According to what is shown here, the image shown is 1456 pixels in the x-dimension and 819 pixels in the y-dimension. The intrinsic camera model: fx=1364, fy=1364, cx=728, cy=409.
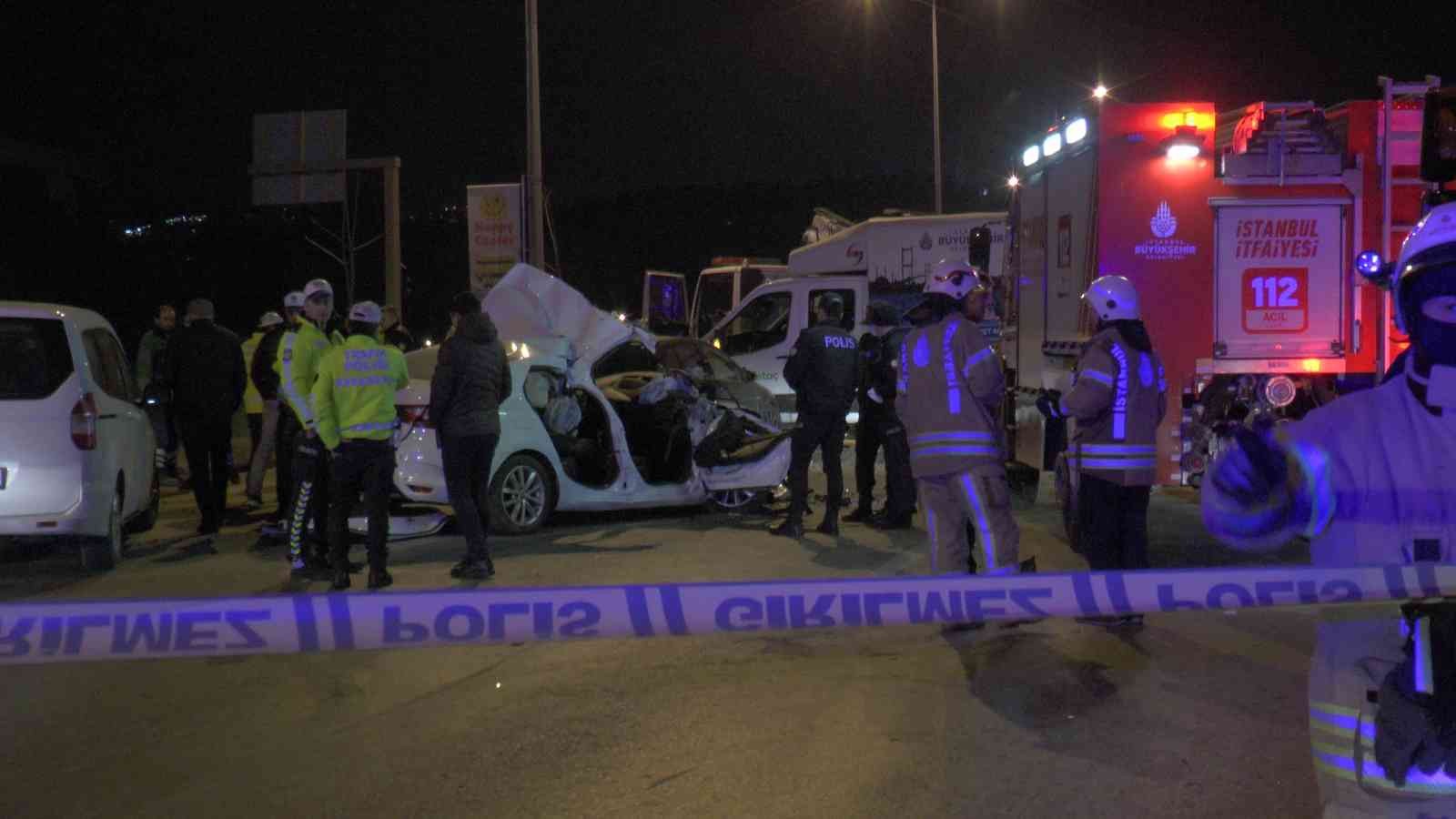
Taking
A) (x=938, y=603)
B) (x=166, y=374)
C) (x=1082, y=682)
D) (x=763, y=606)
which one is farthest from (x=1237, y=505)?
(x=166, y=374)

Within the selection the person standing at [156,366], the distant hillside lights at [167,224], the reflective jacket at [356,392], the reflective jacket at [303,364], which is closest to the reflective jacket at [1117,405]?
the reflective jacket at [356,392]

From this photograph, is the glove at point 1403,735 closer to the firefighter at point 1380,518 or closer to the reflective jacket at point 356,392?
the firefighter at point 1380,518

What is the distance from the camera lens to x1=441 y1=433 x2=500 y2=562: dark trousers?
805cm

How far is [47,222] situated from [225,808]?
38.6 meters

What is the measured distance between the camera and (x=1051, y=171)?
1077cm

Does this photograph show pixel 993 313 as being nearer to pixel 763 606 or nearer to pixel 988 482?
pixel 988 482

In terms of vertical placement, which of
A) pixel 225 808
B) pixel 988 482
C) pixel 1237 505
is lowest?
pixel 225 808

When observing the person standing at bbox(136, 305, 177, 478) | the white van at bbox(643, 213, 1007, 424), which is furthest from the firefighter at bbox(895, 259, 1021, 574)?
the white van at bbox(643, 213, 1007, 424)

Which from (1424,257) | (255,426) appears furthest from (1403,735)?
(255,426)

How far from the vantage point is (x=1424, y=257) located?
2576 mm

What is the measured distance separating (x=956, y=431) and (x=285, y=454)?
5626 mm

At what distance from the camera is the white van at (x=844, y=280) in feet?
59.5

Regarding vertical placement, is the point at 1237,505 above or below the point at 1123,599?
above

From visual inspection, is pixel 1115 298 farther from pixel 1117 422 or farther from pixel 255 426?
pixel 255 426
